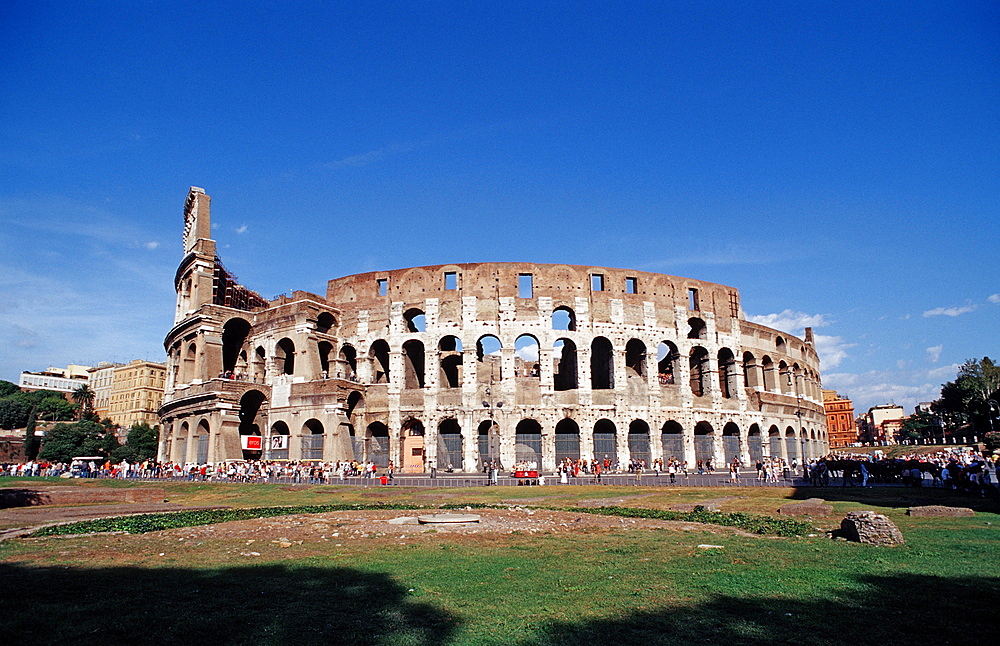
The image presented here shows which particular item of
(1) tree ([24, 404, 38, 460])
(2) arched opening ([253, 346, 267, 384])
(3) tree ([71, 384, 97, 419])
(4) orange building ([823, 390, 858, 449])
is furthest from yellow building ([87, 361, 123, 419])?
(4) orange building ([823, 390, 858, 449])

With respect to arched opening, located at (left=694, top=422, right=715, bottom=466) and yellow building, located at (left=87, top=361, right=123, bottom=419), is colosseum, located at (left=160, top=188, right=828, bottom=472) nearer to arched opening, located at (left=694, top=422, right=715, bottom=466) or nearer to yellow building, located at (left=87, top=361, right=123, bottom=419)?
arched opening, located at (left=694, top=422, right=715, bottom=466)

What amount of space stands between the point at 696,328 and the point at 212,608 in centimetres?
4221

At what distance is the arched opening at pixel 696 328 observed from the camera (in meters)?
43.5

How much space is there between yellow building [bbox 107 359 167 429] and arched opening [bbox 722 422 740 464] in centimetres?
8071

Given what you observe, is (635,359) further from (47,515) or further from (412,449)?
(47,515)

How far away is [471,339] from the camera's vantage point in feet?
129

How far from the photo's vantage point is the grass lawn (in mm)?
5402

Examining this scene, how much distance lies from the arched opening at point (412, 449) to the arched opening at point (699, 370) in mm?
18715

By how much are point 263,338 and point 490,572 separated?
124 ft

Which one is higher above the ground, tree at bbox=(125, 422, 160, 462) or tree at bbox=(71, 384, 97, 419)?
tree at bbox=(71, 384, 97, 419)

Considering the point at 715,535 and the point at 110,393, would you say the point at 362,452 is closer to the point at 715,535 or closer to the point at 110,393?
the point at 715,535

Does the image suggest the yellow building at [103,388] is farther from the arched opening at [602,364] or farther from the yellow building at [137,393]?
the arched opening at [602,364]

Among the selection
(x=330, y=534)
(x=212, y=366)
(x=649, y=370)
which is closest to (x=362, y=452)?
(x=212, y=366)

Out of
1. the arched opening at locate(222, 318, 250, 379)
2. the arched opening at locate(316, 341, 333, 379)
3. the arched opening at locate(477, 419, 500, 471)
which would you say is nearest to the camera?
the arched opening at locate(477, 419, 500, 471)
